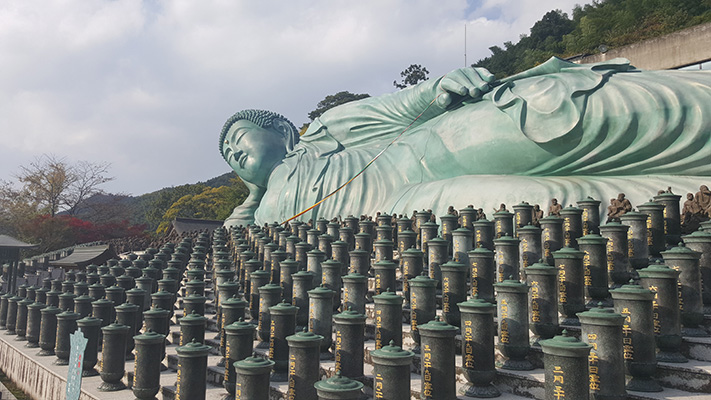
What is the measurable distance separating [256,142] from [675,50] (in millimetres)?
12774

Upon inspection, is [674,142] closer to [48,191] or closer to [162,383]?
[162,383]

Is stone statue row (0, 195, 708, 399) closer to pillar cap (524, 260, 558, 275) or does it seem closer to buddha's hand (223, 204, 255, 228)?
pillar cap (524, 260, 558, 275)

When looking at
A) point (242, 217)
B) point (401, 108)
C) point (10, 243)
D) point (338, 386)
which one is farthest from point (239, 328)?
point (10, 243)

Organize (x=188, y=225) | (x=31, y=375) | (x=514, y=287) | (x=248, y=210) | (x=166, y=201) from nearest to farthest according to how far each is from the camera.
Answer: (x=514, y=287) < (x=31, y=375) < (x=248, y=210) < (x=188, y=225) < (x=166, y=201)

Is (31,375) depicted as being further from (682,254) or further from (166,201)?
(166,201)

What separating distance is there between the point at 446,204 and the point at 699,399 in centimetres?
461

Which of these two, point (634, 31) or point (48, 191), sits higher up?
point (634, 31)

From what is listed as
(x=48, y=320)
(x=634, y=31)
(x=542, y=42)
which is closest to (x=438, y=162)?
(x=48, y=320)

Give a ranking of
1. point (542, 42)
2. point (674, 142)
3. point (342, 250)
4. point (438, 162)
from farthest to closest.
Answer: point (542, 42), point (438, 162), point (674, 142), point (342, 250)

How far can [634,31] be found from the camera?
21969 mm

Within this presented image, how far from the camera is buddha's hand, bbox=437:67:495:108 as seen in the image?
7.97 metres

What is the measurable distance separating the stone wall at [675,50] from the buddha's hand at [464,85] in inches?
415

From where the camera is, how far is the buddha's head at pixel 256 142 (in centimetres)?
1088

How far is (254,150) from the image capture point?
428 inches
